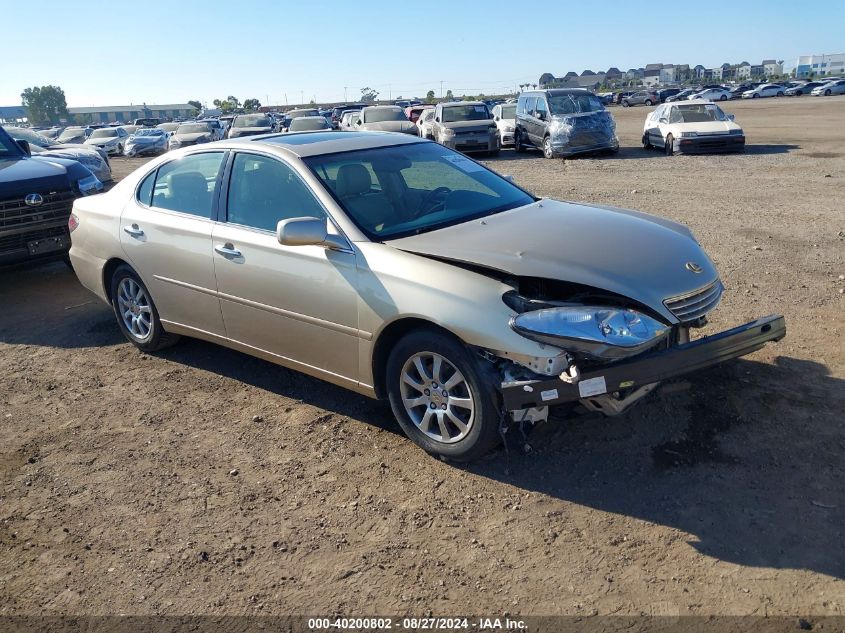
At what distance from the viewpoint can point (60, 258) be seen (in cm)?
823

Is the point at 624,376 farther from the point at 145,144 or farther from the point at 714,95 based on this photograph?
the point at 714,95

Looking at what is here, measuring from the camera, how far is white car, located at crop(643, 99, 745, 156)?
727 inches

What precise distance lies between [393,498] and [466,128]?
18.6 meters

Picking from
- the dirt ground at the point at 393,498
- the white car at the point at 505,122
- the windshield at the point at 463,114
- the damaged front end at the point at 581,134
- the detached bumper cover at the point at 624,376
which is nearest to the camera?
the dirt ground at the point at 393,498

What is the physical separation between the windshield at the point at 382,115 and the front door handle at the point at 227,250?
19.3m

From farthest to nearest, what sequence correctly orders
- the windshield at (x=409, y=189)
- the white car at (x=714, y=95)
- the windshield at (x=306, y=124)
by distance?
the white car at (x=714, y=95) → the windshield at (x=306, y=124) → the windshield at (x=409, y=189)

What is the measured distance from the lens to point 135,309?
5.84 m

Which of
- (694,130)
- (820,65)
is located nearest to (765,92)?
(694,130)

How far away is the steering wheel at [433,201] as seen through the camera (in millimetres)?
4577

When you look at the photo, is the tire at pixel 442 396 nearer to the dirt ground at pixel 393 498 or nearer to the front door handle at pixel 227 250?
the dirt ground at pixel 393 498

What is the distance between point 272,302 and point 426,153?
1.59 metres

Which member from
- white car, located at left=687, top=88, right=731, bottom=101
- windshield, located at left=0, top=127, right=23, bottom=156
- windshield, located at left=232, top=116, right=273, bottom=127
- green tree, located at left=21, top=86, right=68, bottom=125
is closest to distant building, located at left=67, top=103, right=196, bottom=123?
green tree, located at left=21, top=86, right=68, bottom=125

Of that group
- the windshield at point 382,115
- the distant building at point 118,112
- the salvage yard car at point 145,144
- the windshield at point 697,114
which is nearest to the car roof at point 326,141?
the windshield at point 697,114

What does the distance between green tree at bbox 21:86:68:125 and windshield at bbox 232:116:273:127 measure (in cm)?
12696
